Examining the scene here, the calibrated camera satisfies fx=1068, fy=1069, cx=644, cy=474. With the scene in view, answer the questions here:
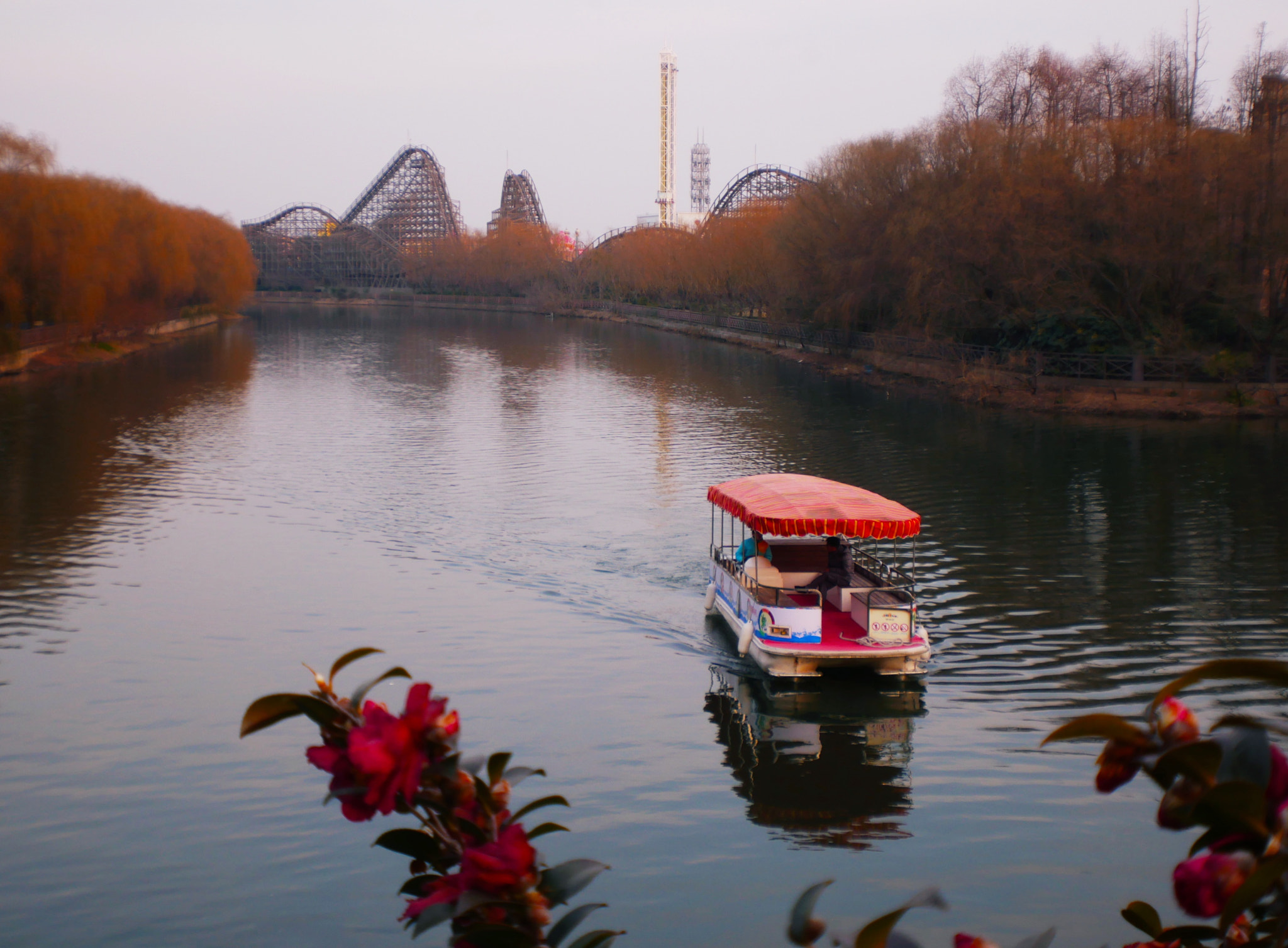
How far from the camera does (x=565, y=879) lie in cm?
154

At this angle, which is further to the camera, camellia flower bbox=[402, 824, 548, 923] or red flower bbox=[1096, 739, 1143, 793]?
camellia flower bbox=[402, 824, 548, 923]

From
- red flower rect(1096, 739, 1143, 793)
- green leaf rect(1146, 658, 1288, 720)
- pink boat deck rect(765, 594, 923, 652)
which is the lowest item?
pink boat deck rect(765, 594, 923, 652)

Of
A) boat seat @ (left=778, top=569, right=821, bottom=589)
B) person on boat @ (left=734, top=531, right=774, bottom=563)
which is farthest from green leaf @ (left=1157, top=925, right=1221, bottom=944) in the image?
boat seat @ (left=778, top=569, right=821, bottom=589)

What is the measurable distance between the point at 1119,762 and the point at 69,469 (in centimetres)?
2674

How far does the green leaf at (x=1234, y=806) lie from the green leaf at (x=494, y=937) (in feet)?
2.84

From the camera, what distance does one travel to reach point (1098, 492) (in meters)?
22.7

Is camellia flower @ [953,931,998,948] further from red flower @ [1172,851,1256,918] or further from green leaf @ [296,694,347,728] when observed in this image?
green leaf @ [296,694,347,728]

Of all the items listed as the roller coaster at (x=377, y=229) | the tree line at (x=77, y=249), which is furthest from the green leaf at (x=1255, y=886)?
the roller coaster at (x=377, y=229)

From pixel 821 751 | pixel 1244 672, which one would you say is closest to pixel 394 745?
pixel 1244 672

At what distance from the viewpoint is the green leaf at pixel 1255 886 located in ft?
Result: 3.76

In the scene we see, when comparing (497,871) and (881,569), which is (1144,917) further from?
(881,569)

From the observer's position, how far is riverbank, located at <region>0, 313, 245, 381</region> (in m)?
41.3

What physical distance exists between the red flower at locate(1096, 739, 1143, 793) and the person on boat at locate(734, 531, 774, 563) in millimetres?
12479

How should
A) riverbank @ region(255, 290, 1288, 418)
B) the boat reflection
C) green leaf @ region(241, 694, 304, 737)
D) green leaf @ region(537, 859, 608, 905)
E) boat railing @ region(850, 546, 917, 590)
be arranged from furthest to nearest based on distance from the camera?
riverbank @ region(255, 290, 1288, 418) < boat railing @ region(850, 546, 917, 590) < the boat reflection < green leaf @ region(537, 859, 608, 905) < green leaf @ region(241, 694, 304, 737)
